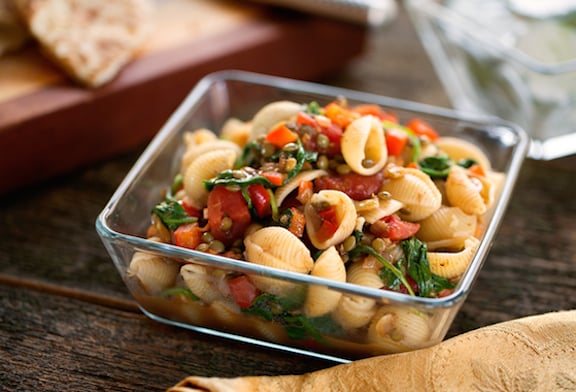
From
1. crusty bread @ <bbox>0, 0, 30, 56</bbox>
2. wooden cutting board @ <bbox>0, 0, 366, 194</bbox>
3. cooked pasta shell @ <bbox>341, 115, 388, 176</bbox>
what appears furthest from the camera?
crusty bread @ <bbox>0, 0, 30, 56</bbox>

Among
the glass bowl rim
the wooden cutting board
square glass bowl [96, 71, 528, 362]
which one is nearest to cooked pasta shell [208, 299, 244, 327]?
square glass bowl [96, 71, 528, 362]

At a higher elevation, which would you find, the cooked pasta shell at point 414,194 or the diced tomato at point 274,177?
the diced tomato at point 274,177

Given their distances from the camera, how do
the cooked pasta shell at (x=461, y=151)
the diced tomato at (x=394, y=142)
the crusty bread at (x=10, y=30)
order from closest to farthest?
the diced tomato at (x=394, y=142) < the cooked pasta shell at (x=461, y=151) < the crusty bread at (x=10, y=30)

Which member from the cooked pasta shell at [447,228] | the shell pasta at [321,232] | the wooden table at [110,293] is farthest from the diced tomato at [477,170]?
the wooden table at [110,293]

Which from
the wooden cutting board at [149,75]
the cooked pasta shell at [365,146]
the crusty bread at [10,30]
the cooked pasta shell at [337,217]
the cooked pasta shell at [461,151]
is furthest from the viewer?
the crusty bread at [10,30]

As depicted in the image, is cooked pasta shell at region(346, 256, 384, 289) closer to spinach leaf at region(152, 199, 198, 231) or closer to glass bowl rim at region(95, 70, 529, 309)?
glass bowl rim at region(95, 70, 529, 309)

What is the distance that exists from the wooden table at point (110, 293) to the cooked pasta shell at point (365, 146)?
1.17ft

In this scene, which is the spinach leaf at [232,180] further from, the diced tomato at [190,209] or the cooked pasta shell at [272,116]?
the cooked pasta shell at [272,116]

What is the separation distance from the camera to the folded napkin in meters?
1.18

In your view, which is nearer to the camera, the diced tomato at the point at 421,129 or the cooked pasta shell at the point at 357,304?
the cooked pasta shell at the point at 357,304

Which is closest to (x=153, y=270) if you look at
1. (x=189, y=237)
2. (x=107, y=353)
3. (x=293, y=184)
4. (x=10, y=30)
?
(x=189, y=237)

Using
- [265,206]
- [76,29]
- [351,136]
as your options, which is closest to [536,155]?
[351,136]

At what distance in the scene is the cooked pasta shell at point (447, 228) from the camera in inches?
53.2

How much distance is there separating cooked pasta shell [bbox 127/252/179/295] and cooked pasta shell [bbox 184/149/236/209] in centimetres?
15
